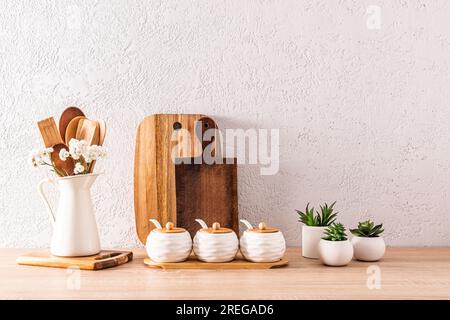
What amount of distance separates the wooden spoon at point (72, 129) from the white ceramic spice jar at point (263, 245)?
0.52 metres

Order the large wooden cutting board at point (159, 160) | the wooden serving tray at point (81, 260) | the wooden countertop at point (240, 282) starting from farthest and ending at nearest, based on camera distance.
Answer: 1. the large wooden cutting board at point (159, 160)
2. the wooden serving tray at point (81, 260)
3. the wooden countertop at point (240, 282)

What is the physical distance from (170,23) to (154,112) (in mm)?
259

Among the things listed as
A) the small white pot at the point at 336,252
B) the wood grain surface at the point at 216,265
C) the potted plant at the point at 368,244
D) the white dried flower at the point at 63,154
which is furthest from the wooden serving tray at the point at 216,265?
the white dried flower at the point at 63,154

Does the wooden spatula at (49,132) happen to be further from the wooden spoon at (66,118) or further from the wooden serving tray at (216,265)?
the wooden serving tray at (216,265)

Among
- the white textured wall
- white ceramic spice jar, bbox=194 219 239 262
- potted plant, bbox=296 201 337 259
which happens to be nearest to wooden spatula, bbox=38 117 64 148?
the white textured wall

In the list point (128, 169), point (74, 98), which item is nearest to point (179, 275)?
point (128, 169)

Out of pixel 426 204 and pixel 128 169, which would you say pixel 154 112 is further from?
pixel 426 204

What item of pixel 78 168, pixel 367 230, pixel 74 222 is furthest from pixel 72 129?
pixel 367 230

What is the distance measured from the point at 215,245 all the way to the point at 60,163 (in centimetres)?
44

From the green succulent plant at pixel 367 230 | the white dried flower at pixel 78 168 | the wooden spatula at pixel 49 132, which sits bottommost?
the green succulent plant at pixel 367 230

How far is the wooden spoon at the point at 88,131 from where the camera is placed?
1289 mm

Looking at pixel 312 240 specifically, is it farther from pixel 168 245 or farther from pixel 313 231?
pixel 168 245
